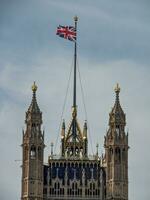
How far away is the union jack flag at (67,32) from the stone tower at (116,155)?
11.8 m

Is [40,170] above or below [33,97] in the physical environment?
below

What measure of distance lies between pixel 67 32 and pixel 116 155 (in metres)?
22.5

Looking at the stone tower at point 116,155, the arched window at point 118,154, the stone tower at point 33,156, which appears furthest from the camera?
the arched window at point 118,154

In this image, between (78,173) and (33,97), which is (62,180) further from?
(33,97)

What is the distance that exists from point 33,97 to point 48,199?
18415 mm

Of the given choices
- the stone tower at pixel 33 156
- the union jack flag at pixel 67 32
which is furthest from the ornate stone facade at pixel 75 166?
the union jack flag at pixel 67 32

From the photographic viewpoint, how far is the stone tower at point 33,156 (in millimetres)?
185375

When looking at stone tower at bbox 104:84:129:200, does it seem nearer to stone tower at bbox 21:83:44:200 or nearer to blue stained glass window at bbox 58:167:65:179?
blue stained glass window at bbox 58:167:65:179

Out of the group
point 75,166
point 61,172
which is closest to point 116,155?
point 75,166

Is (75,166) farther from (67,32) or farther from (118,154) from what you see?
(67,32)

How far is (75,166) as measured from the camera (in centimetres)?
18888

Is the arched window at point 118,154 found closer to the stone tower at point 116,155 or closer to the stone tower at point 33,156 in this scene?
the stone tower at point 116,155

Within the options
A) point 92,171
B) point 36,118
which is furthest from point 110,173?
point 36,118

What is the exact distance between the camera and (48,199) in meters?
186
